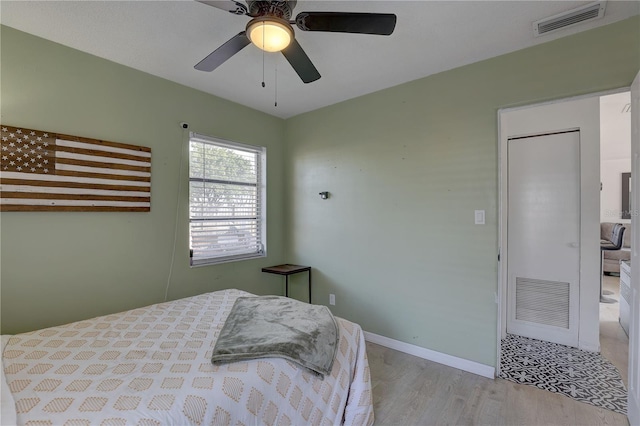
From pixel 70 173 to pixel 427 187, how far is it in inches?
116

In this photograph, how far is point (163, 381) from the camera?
1.30 m

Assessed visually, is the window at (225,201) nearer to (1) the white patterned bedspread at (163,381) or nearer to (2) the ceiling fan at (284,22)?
(1) the white patterned bedspread at (163,381)

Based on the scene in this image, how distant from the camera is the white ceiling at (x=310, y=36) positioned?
1.84 m

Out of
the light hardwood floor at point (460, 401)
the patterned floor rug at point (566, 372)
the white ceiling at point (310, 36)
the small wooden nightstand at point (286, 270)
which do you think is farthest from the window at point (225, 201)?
the patterned floor rug at point (566, 372)

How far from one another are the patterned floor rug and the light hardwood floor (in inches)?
3.7

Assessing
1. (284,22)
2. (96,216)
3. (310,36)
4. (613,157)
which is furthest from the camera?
(613,157)

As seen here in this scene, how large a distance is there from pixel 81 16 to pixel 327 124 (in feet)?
7.54

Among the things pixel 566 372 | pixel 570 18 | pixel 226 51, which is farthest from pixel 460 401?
pixel 226 51

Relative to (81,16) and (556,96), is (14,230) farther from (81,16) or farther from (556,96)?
(556,96)

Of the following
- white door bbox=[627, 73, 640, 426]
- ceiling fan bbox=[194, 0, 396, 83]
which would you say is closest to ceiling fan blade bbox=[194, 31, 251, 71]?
ceiling fan bbox=[194, 0, 396, 83]

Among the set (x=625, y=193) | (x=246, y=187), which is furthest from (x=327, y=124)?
(x=625, y=193)

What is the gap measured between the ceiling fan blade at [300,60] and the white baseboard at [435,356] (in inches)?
99.8

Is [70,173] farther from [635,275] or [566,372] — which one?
[566,372]

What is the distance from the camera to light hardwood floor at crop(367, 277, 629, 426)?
6.37ft
